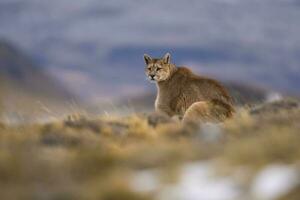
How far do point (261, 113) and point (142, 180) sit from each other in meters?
8.36

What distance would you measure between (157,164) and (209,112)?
9591mm

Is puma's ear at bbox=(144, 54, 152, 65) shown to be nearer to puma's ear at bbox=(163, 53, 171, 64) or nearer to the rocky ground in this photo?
puma's ear at bbox=(163, 53, 171, 64)

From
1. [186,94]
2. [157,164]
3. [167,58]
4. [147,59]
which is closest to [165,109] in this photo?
[186,94]

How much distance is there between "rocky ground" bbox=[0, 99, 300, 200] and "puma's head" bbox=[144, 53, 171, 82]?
369 inches

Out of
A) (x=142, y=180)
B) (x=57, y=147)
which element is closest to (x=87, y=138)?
(x=57, y=147)

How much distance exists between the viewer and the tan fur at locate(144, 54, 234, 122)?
909 inches

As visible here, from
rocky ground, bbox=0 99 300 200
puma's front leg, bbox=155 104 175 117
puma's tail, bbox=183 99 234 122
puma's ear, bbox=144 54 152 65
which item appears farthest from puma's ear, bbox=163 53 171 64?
rocky ground, bbox=0 99 300 200

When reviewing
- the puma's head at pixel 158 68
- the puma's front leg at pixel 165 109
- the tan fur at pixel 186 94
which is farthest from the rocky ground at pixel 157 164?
the puma's head at pixel 158 68

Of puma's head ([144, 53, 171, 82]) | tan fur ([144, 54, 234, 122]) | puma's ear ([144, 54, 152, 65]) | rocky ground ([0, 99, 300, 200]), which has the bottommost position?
rocky ground ([0, 99, 300, 200])

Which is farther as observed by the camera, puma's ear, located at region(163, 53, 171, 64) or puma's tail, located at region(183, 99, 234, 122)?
puma's ear, located at region(163, 53, 171, 64)

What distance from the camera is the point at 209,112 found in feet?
75.9

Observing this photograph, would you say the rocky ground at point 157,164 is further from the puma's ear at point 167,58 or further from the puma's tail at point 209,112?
the puma's ear at point 167,58

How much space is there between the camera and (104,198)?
39.0 ft

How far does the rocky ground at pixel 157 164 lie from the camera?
12094 mm
